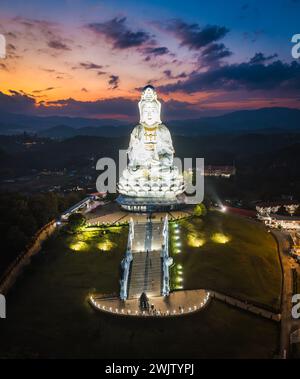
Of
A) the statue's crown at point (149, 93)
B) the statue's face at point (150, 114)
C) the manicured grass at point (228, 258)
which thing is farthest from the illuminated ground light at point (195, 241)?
the statue's crown at point (149, 93)

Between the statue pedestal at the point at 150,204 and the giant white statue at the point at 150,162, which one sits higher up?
the giant white statue at the point at 150,162

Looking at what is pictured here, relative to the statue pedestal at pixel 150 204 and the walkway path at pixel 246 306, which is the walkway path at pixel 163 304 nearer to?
the walkway path at pixel 246 306

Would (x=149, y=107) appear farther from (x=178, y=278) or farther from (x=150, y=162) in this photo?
(x=178, y=278)

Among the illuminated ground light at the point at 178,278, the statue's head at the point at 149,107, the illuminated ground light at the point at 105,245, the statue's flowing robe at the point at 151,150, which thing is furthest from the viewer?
the statue's flowing robe at the point at 151,150

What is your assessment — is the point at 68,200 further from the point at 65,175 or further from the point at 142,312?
the point at 65,175

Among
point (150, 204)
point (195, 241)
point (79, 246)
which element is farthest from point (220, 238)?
point (79, 246)

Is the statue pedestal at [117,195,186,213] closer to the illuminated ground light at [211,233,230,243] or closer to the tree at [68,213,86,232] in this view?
the tree at [68,213,86,232]
